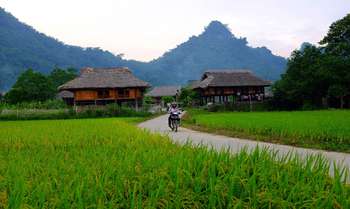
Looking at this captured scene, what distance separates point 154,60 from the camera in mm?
134250

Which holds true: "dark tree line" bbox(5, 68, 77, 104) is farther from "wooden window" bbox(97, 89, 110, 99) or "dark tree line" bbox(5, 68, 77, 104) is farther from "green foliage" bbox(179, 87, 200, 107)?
"green foliage" bbox(179, 87, 200, 107)

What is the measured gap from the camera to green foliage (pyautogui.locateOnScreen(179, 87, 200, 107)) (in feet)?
192

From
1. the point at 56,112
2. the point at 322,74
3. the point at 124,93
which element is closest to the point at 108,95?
the point at 124,93

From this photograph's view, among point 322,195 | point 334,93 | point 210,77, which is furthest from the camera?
point 210,77

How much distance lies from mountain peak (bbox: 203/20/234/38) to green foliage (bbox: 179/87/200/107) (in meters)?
91.1

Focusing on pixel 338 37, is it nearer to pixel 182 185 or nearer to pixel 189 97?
pixel 189 97

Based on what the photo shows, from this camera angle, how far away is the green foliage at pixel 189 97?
5851 cm

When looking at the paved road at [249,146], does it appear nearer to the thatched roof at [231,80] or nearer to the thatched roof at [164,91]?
the thatched roof at [231,80]

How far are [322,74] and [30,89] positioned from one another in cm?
3674

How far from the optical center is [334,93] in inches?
1465

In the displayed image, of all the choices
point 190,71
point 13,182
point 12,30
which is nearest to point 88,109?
point 13,182

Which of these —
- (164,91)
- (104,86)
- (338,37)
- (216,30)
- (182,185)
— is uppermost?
(216,30)

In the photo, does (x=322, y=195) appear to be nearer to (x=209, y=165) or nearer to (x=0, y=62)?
(x=209, y=165)

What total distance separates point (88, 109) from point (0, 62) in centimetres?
5506
